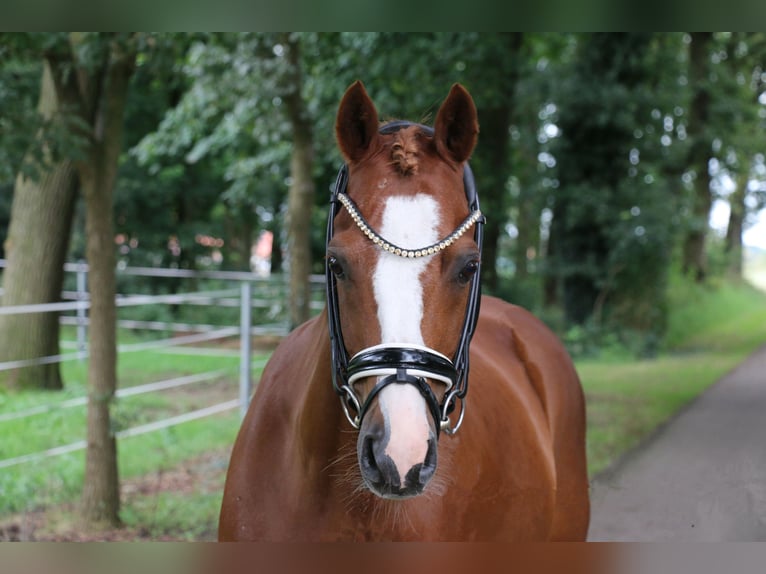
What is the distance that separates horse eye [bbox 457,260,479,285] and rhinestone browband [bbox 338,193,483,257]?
0.25 feet

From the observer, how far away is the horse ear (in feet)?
7.29

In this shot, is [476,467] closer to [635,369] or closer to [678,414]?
[678,414]

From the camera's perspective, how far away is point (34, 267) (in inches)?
368

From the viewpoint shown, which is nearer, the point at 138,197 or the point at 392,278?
the point at 392,278

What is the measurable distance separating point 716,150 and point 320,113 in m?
10.6

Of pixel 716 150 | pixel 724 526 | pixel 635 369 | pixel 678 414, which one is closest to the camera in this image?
pixel 724 526

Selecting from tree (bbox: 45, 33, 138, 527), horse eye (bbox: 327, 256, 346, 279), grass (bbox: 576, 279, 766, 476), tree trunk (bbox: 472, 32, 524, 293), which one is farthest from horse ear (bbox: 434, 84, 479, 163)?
tree trunk (bbox: 472, 32, 524, 293)

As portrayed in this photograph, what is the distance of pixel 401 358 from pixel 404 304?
13cm

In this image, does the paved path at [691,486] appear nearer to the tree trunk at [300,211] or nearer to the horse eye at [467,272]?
the tree trunk at [300,211]

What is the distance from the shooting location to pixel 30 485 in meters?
5.36

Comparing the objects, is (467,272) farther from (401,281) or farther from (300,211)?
(300,211)

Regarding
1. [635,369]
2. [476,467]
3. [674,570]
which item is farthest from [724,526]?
[635,369]

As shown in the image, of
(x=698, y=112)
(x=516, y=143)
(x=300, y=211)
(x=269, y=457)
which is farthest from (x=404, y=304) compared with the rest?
(x=698, y=112)

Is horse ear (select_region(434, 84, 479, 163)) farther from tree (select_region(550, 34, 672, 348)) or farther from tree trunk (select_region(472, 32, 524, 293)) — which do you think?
tree (select_region(550, 34, 672, 348))
